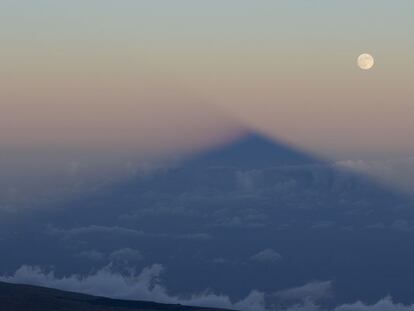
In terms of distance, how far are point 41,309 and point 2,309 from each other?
393 inches

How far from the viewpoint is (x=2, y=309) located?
18850 centimetres

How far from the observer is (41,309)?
197m
